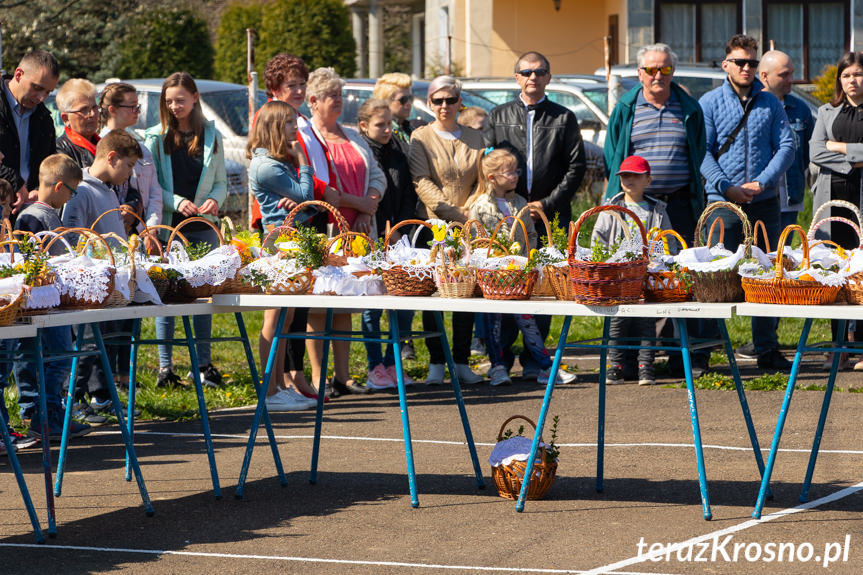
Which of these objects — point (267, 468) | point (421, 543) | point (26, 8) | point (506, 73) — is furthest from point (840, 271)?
point (26, 8)

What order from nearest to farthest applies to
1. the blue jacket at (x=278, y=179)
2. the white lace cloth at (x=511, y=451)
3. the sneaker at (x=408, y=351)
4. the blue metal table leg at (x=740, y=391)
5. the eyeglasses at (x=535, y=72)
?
1. the blue metal table leg at (x=740, y=391)
2. the white lace cloth at (x=511, y=451)
3. the blue jacket at (x=278, y=179)
4. the eyeglasses at (x=535, y=72)
5. the sneaker at (x=408, y=351)

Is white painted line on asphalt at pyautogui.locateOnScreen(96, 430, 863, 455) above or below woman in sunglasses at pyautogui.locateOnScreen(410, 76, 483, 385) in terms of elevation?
below

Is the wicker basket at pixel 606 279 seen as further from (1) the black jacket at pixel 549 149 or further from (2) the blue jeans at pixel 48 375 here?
(1) the black jacket at pixel 549 149

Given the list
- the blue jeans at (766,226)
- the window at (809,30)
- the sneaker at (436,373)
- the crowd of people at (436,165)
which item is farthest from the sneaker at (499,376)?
the window at (809,30)

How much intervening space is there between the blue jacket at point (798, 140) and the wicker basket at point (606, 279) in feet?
16.7

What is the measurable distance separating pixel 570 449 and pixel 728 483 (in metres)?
1.17

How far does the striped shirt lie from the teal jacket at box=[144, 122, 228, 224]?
3.00 m

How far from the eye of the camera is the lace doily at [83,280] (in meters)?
6.05

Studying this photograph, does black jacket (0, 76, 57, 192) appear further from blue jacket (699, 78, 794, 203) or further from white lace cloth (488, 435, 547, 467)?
blue jacket (699, 78, 794, 203)

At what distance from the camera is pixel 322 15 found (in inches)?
1115

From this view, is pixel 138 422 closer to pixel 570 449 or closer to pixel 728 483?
pixel 570 449

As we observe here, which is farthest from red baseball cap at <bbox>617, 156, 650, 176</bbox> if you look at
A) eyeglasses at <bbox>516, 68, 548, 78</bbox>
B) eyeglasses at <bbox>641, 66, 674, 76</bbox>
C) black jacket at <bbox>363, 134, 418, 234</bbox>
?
black jacket at <bbox>363, 134, 418, 234</bbox>

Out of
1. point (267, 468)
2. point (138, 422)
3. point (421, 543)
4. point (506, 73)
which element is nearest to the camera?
point (421, 543)

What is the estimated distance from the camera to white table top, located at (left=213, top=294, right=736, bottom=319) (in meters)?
5.91
